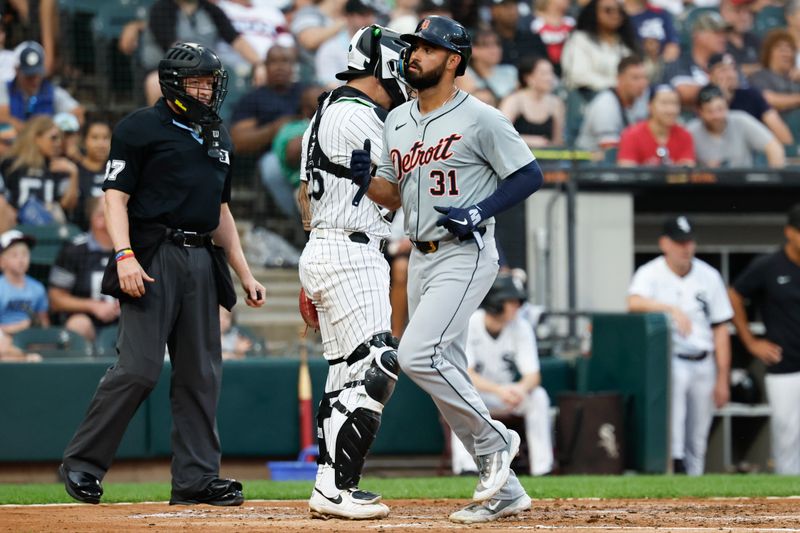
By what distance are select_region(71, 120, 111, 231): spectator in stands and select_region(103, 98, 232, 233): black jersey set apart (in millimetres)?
4638

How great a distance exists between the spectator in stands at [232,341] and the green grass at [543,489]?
1715mm

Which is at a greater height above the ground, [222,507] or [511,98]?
[511,98]

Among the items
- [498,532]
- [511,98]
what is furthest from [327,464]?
[511,98]

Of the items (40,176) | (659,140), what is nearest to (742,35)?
(659,140)

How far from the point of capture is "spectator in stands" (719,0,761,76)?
44.3 ft

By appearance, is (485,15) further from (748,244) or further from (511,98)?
(748,244)

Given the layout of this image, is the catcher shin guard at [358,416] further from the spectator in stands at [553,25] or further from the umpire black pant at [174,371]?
the spectator in stands at [553,25]

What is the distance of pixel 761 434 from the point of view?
35.7 ft

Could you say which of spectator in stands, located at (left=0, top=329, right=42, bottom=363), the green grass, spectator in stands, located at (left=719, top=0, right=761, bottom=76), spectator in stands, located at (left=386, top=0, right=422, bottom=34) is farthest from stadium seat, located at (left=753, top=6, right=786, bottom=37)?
spectator in stands, located at (left=0, top=329, right=42, bottom=363)

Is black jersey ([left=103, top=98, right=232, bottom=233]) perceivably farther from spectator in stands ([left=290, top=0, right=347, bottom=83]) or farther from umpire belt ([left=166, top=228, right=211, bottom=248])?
spectator in stands ([left=290, top=0, right=347, bottom=83])

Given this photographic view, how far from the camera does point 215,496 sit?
219 inches

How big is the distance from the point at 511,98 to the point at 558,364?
108 inches

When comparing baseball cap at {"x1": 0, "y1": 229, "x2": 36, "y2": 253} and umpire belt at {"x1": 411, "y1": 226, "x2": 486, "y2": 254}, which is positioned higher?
baseball cap at {"x1": 0, "y1": 229, "x2": 36, "y2": 253}

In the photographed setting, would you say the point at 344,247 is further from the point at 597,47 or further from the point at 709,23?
the point at 709,23
